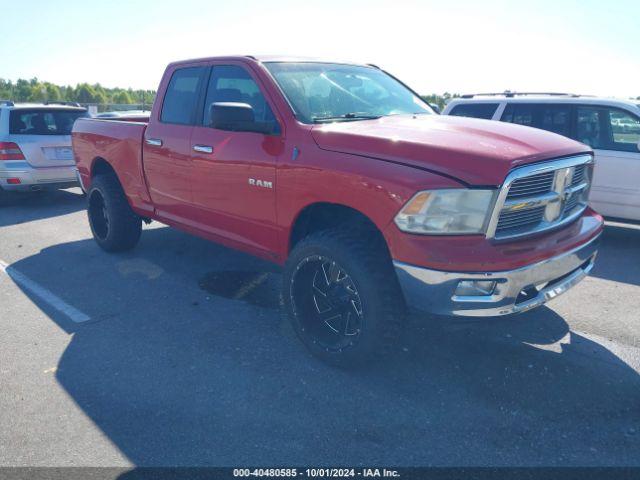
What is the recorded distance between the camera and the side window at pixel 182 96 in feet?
15.1

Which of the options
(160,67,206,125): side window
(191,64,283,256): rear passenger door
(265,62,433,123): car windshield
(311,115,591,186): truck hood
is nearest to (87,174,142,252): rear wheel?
(160,67,206,125): side window

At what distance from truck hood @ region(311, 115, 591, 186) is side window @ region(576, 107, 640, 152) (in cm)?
343

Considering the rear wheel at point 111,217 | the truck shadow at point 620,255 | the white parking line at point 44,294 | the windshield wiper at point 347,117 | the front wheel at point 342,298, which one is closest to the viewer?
the front wheel at point 342,298

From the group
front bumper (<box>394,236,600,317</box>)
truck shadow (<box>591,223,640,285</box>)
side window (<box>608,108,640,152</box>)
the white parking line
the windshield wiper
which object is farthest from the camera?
side window (<box>608,108,640,152</box>)

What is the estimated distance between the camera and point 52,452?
2.67 m

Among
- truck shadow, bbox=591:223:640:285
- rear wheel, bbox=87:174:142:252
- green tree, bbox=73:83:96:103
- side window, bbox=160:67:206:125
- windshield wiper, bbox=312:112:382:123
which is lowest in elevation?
truck shadow, bbox=591:223:640:285

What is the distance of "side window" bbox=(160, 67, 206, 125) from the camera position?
15.1 feet

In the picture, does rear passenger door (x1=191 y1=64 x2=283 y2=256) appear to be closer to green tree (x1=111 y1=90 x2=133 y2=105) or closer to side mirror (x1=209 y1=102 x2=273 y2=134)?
side mirror (x1=209 y1=102 x2=273 y2=134)

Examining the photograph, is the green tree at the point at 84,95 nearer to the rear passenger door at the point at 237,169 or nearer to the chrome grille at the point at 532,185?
the rear passenger door at the point at 237,169

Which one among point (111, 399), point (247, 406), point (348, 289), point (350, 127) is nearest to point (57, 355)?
point (111, 399)

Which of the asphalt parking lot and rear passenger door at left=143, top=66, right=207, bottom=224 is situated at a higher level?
rear passenger door at left=143, top=66, right=207, bottom=224

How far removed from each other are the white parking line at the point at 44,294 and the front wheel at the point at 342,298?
6.31 ft

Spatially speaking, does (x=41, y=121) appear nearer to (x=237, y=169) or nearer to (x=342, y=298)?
(x=237, y=169)

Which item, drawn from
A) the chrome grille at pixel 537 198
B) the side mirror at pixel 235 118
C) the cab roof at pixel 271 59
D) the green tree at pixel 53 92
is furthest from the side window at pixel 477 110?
the green tree at pixel 53 92
